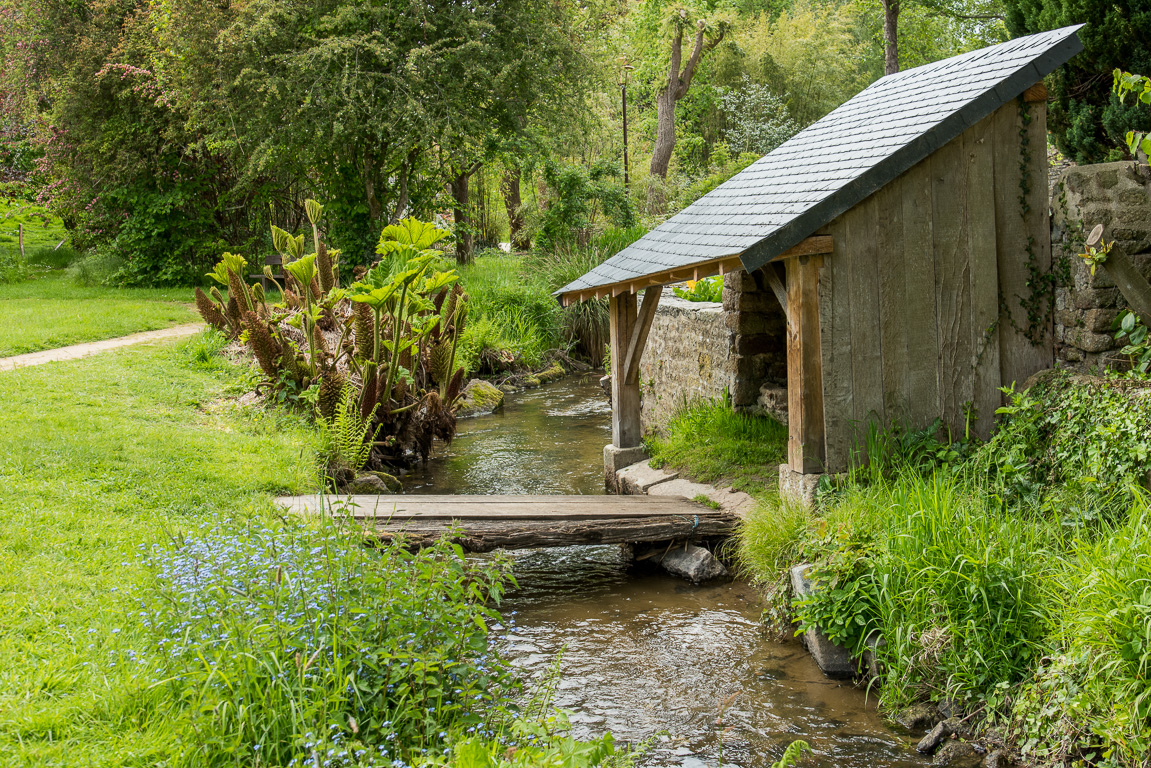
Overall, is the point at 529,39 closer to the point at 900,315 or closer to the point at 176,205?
the point at 176,205

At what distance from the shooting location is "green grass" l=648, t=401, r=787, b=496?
7680 mm

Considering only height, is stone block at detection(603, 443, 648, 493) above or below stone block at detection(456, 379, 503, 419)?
below

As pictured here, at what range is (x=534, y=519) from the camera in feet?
21.4

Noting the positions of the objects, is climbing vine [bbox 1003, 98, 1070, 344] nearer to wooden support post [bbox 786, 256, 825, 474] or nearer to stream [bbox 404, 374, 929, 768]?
wooden support post [bbox 786, 256, 825, 474]

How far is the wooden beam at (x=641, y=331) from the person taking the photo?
27.4 ft

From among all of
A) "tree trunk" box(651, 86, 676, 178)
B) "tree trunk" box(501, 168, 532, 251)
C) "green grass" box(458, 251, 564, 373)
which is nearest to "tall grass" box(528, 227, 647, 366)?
"green grass" box(458, 251, 564, 373)

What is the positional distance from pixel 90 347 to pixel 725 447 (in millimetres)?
8620

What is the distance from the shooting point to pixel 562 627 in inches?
230

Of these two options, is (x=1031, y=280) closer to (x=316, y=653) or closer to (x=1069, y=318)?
(x=1069, y=318)

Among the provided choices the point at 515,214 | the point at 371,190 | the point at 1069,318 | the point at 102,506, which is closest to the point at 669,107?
the point at 515,214

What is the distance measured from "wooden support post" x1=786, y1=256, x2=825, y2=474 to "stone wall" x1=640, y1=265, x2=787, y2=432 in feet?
7.41

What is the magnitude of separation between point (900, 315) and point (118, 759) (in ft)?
17.1

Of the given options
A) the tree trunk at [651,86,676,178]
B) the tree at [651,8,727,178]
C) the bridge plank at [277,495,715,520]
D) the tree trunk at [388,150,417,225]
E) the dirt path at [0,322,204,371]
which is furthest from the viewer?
the tree trunk at [651,86,676,178]

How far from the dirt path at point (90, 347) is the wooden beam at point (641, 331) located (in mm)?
6648
